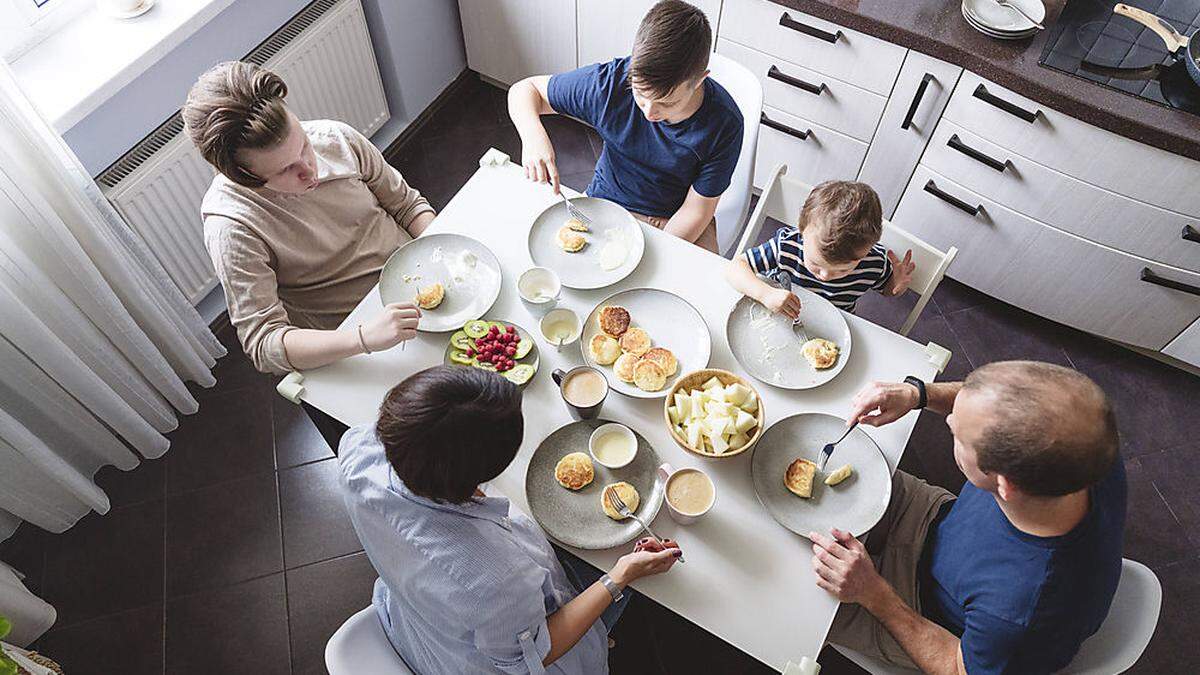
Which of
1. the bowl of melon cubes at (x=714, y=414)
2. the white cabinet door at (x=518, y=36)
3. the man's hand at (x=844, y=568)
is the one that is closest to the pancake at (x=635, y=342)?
the bowl of melon cubes at (x=714, y=414)

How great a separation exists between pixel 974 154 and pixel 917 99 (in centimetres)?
23

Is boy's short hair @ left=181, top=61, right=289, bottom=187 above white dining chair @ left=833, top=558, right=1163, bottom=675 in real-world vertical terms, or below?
above

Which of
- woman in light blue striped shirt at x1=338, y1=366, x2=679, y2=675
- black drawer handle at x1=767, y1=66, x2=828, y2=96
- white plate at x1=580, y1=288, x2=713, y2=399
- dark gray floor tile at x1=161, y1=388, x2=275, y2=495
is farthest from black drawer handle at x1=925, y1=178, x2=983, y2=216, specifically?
dark gray floor tile at x1=161, y1=388, x2=275, y2=495

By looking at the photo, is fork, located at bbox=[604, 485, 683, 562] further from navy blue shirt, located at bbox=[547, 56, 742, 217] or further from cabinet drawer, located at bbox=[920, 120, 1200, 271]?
cabinet drawer, located at bbox=[920, 120, 1200, 271]

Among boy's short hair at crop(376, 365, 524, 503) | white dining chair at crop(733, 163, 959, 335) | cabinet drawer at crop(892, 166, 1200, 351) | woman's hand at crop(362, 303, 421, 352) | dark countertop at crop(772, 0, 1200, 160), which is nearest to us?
boy's short hair at crop(376, 365, 524, 503)

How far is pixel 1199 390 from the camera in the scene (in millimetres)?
2588

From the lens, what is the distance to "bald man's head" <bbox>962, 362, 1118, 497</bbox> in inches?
46.9

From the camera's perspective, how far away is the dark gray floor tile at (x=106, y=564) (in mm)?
2180

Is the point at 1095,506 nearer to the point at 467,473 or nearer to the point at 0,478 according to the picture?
the point at 467,473

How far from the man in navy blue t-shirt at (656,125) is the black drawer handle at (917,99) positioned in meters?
0.68

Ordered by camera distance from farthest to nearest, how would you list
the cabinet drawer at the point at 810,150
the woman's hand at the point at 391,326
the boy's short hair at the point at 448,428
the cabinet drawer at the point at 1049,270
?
1. the cabinet drawer at the point at 810,150
2. the cabinet drawer at the point at 1049,270
3. the woman's hand at the point at 391,326
4. the boy's short hair at the point at 448,428

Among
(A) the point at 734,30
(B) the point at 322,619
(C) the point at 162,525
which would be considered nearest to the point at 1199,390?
(A) the point at 734,30

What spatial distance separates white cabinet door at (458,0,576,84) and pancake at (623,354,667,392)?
1689 millimetres

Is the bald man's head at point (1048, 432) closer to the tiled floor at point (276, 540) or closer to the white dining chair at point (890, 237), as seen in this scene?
the white dining chair at point (890, 237)
